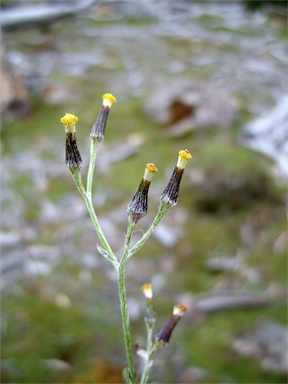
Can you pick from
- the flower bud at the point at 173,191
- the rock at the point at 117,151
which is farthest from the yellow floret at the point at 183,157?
the rock at the point at 117,151

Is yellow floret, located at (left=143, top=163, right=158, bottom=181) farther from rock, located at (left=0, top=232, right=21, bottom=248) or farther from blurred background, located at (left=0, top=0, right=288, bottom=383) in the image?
rock, located at (left=0, top=232, right=21, bottom=248)

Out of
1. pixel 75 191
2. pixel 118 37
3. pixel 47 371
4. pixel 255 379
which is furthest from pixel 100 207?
pixel 118 37

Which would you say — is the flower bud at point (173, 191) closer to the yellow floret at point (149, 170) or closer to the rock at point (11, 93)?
the yellow floret at point (149, 170)

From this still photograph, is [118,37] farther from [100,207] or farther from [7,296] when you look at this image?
[7,296]

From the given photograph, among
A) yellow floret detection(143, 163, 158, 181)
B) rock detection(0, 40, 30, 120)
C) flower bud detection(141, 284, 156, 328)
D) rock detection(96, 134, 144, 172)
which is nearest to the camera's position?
yellow floret detection(143, 163, 158, 181)

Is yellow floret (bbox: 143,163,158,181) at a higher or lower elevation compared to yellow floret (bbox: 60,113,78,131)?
lower

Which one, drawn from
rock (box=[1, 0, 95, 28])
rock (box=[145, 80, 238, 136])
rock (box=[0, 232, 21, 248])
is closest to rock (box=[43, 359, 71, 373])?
rock (box=[0, 232, 21, 248])

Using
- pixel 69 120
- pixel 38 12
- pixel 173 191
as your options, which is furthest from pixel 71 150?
pixel 38 12
